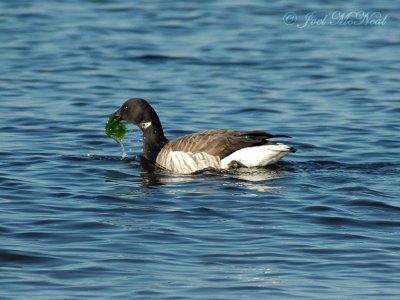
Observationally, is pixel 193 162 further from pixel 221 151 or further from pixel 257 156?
pixel 257 156

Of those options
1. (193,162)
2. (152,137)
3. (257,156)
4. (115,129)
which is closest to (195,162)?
(193,162)

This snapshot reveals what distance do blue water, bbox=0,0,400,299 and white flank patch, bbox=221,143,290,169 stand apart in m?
0.15

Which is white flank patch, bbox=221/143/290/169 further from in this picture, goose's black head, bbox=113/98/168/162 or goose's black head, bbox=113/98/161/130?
goose's black head, bbox=113/98/161/130

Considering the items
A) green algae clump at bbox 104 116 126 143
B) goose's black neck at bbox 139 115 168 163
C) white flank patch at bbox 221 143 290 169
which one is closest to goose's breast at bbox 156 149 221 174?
white flank patch at bbox 221 143 290 169

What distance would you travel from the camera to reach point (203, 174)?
14125mm

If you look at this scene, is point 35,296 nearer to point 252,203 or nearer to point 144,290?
point 144,290

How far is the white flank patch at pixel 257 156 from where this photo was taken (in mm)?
14070

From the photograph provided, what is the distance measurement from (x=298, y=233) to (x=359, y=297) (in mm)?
2051

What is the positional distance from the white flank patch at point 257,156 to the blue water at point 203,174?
145mm

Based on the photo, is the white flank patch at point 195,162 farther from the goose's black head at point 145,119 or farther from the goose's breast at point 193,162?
the goose's black head at point 145,119

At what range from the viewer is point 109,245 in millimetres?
10539

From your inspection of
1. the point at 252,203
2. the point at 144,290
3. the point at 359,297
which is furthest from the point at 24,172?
the point at 359,297

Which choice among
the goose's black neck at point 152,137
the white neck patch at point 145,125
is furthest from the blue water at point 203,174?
the white neck patch at point 145,125

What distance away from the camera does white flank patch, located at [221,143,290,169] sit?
14070mm
